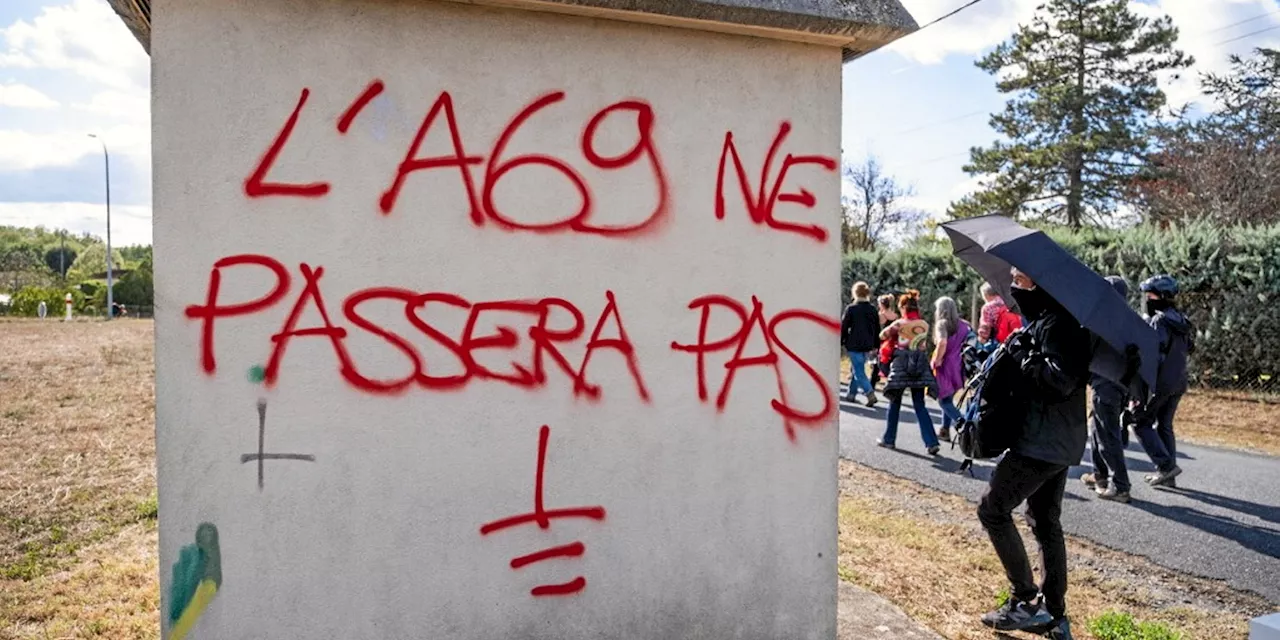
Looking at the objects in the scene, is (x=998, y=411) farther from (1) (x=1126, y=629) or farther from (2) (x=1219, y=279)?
(2) (x=1219, y=279)

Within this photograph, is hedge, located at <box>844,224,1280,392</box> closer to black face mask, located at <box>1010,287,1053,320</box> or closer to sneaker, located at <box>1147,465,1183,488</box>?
sneaker, located at <box>1147,465,1183,488</box>

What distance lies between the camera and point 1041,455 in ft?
13.6

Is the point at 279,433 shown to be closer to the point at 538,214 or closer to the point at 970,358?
the point at 538,214

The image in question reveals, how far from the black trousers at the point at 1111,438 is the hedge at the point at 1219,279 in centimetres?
733

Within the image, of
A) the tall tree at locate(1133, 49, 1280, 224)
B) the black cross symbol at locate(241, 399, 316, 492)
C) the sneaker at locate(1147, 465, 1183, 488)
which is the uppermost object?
the tall tree at locate(1133, 49, 1280, 224)

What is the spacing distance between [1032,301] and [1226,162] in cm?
2366

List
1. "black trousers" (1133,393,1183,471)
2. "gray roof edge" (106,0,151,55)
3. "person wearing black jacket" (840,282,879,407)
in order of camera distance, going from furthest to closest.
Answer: "person wearing black jacket" (840,282,879,407)
"black trousers" (1133,393,1183,471)
"gray roof edge" (106,0,151,55)

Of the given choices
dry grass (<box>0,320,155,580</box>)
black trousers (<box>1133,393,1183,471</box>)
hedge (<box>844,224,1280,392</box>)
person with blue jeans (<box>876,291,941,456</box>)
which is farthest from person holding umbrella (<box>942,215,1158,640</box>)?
hedge (<box>844,224,1280,392</box>)

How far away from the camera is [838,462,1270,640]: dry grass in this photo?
4676 millimetres

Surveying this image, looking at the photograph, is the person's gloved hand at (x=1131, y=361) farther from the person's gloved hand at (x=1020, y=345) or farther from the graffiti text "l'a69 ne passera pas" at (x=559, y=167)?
the graffiti text "l'a69 ne passera pas" at (x=559, y=167)

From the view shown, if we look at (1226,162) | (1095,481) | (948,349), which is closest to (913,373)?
(948,349)

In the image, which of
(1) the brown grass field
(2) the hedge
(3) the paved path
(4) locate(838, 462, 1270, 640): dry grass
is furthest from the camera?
(2) the hedge

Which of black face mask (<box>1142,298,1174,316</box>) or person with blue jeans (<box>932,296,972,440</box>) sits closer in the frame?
black face mask (<box>1142,298,1174,316</box>)

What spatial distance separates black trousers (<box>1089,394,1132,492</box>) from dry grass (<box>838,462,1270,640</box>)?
47.2 inches
